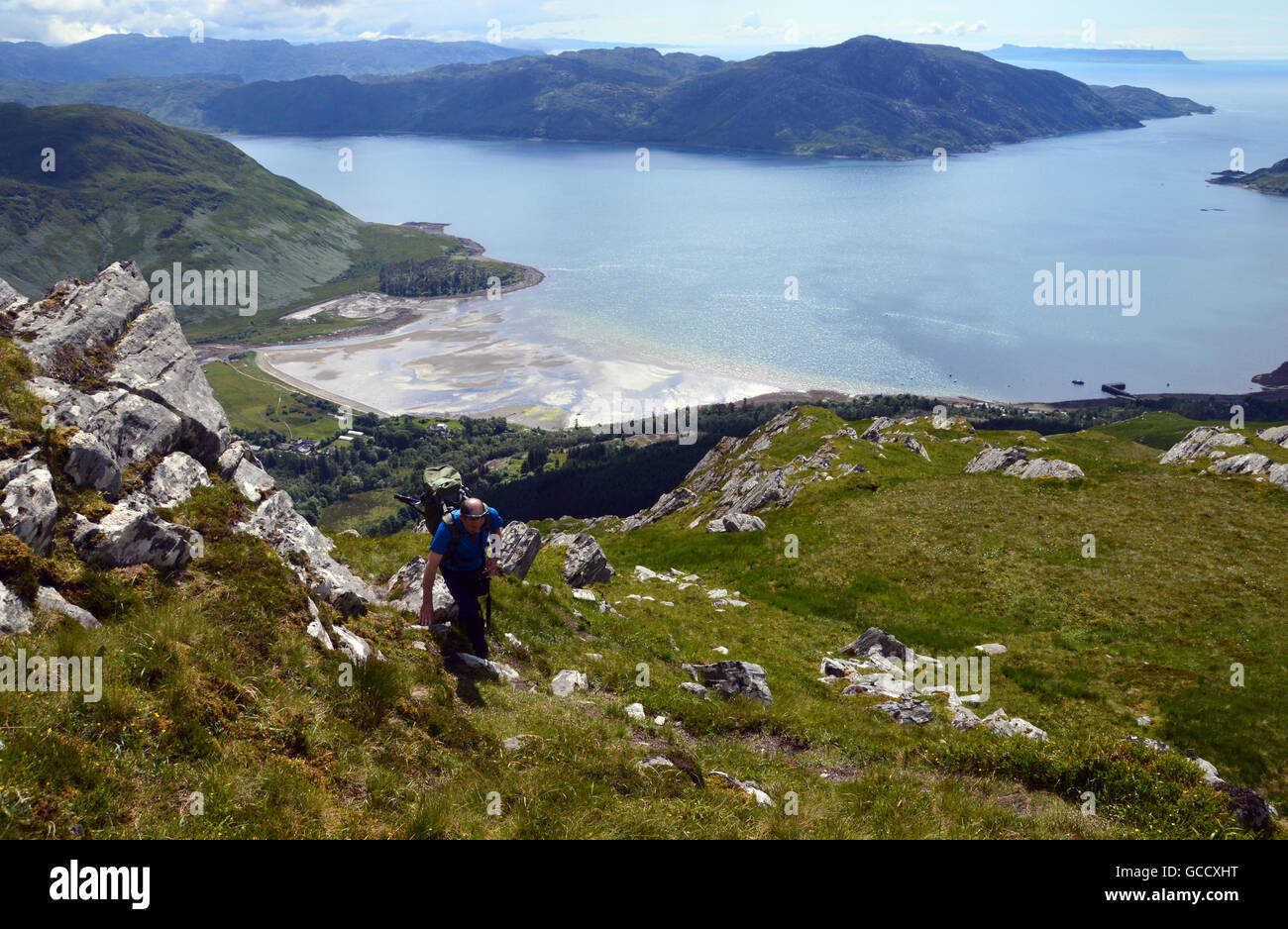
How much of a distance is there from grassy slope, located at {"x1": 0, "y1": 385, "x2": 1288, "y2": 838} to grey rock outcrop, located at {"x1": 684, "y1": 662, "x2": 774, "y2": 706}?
0.76 meters

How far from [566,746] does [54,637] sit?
318 inches

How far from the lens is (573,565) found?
3516cm

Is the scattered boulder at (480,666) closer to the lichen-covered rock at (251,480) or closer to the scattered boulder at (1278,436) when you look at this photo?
the lichen-covered rock at (251,480)

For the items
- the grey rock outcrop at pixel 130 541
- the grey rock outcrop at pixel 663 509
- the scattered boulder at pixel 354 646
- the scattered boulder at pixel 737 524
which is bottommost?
the grey rock outcrop at pixel 663 509

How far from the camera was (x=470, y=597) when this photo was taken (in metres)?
16.2

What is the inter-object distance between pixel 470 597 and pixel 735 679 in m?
9.53

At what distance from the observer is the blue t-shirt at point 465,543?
14.8m

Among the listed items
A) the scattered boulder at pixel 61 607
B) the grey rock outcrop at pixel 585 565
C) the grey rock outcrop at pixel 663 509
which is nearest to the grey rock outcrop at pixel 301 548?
the scattered boulder at pixel 61 607

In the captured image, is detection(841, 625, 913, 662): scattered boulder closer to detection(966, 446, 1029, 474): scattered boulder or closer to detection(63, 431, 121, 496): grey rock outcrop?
detection(63, 431, 121, 496): grey rock outcrop

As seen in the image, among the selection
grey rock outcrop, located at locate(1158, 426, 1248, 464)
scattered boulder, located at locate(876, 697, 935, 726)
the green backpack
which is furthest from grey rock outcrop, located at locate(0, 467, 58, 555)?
grey rock outcrop, located at locate(1158, 426, 1248, 464)

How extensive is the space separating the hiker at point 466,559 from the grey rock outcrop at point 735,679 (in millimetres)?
8154

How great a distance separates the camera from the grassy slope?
28.5 ft

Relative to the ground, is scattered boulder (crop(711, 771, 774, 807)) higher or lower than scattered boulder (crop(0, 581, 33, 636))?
lower
